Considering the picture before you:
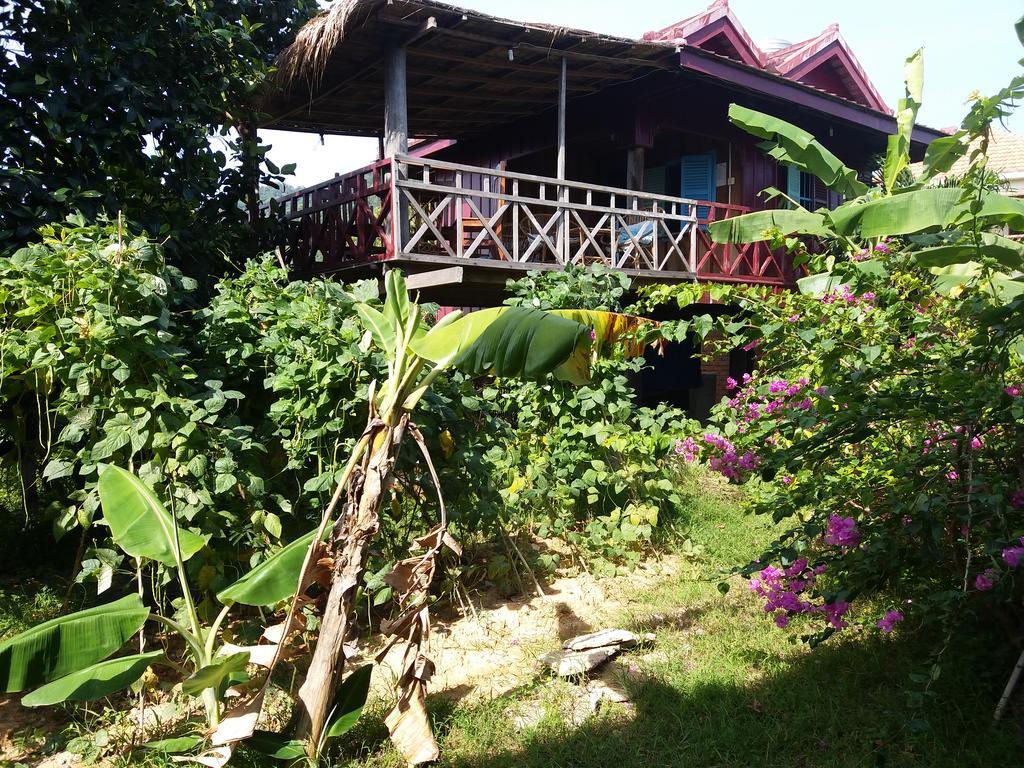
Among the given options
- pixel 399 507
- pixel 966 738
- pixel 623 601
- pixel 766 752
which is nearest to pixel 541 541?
pixel 623 601

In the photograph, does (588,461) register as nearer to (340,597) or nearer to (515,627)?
(515,627)

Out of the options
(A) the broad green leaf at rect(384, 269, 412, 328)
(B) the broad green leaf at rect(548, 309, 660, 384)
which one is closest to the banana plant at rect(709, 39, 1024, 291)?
(B) the broad green leaf at rect(548, 309, 660, 384)

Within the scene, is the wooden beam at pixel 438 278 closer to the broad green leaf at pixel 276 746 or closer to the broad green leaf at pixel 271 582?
the broad green leaf at pixel 271 582

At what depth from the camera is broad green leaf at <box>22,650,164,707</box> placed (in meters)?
2.33

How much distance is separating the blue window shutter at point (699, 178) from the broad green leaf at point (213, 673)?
989cm

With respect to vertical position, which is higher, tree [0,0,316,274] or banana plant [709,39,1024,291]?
tree [0,0,316,274]

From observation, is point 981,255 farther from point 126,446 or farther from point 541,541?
point 126,446

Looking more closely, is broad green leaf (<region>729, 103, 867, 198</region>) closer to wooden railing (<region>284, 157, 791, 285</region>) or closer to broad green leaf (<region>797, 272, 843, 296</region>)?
broad green leaf (<region>797, 272, 843, 296</region>)

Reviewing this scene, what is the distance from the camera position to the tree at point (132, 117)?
15.6ft

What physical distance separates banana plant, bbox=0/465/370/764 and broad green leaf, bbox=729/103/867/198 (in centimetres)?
340

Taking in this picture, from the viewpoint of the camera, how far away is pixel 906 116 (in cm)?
533

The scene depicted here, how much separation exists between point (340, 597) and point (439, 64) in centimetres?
715

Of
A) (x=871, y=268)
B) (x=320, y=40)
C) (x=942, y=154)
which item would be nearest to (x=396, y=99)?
(x=320, y=40)

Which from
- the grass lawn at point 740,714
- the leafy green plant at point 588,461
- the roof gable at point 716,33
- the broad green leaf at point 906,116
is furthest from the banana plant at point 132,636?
the roof gable at point 716,33
